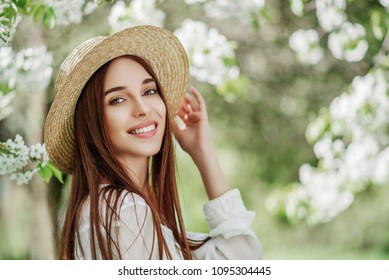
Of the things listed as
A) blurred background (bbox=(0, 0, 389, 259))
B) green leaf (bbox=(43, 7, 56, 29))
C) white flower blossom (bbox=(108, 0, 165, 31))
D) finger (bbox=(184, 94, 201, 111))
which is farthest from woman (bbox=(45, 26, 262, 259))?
white flower blossom (bbox=(108, 0, 165, 31))

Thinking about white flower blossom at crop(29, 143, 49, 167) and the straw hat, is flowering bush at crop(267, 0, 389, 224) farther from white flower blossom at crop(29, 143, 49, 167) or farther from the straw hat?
white flower blossom at crop(29, 143, 49, 167)

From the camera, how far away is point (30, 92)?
255 cm

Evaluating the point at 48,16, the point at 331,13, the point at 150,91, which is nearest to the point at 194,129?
the point at 150,91

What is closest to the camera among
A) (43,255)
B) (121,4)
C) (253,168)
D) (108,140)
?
(108,140)

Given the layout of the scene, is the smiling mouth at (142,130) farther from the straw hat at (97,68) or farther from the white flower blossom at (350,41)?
the white flower blossom at (350,41)

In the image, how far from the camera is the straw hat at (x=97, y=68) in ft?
5.26

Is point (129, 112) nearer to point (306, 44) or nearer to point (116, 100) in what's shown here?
point (116, 100)

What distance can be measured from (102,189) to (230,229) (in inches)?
13.5

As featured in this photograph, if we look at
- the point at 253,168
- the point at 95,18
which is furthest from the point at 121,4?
the point at 253,168

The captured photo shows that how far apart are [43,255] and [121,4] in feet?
3.85

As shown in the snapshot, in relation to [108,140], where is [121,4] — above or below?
above

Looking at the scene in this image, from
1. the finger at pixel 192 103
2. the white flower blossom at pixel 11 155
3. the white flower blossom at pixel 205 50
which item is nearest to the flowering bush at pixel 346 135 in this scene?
the white flower blossom at pixel 205 50
